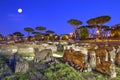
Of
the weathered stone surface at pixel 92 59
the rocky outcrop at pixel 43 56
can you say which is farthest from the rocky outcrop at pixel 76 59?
the rocky outcrop at pixel 43 56

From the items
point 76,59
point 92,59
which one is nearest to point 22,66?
point 76,59

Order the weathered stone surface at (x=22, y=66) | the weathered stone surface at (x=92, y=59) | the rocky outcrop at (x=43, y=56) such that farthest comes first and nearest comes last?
the weathered stone surface at (x=92, y=59)
the rocky outcrop at (x=43, y=56)
the weathered stone surface at (x=22, y=66)

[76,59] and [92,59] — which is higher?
[76,59]

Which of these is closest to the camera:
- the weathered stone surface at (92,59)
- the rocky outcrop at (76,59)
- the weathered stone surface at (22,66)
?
the weathered stone surface at (22,66)

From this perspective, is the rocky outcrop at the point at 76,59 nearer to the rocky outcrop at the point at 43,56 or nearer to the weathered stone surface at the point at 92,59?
the weathered stone surface at the point at 92,59

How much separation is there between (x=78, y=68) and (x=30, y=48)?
9697mm

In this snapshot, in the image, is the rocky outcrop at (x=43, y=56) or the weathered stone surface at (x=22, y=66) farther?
the rocky outcrop at (x=43, y=56)

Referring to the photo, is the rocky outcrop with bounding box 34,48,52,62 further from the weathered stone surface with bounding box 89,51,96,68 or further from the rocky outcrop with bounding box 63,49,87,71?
the weathered stone surface with bounding box 89,51,96,68

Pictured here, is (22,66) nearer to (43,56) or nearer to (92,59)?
(43,56)

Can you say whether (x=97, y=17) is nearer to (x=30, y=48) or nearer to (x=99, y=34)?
(x=99, y=34)

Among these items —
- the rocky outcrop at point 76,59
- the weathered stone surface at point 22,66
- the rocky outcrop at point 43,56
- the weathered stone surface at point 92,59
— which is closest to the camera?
the weathered stone surface at point 22,66

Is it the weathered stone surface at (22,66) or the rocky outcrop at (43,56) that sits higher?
the rocky outcrop at (43,56)

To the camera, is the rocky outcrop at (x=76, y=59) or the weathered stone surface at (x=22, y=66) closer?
the weathered stone surface at (x=22, y=66)

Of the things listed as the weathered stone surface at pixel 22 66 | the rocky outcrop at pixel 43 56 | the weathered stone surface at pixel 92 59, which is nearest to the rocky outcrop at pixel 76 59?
the weathered stone surface at pixel 92 59
